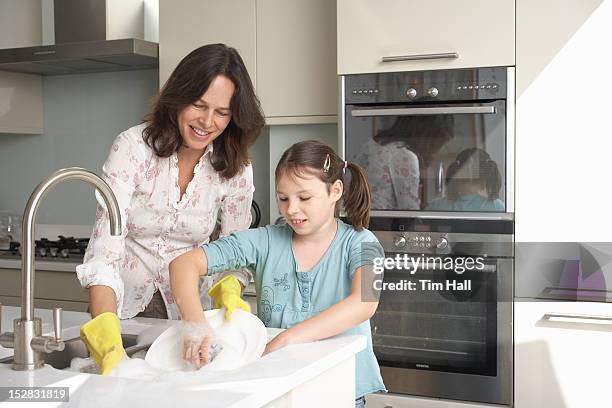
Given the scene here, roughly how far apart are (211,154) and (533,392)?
1.31 metres

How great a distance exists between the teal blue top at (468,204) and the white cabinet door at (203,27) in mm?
958

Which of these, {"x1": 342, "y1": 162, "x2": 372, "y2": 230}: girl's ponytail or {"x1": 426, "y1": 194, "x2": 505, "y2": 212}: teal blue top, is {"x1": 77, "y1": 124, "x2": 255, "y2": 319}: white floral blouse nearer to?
{"x1": 342, "y1": 162, "x2": 372, "y2": 230}: girl's ponytail

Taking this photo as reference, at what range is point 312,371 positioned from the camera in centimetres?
124

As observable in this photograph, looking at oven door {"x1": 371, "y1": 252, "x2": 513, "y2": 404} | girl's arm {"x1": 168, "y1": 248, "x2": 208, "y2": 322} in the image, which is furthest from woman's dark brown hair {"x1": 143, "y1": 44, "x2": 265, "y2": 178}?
oven door {"x1": 371, "y1": 252, "x2": 513, "y2": 404}

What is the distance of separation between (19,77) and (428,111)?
224 centimetres

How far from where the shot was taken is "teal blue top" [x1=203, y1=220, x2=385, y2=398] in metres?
1.66

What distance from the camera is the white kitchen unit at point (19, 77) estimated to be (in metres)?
3.64

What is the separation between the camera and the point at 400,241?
8.49ft

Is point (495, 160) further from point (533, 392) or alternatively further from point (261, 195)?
point (261, 195)

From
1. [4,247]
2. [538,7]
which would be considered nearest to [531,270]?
[538,7]

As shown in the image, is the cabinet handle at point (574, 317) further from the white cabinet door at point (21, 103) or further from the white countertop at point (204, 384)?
the white cabinet door at point (21, 103)

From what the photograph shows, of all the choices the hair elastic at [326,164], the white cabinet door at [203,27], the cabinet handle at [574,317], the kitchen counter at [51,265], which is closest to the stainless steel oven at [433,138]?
the cabinet handle at [574,317]

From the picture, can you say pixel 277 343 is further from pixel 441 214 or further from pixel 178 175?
pixel 441 214

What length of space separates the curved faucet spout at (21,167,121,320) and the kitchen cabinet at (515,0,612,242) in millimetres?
1589
